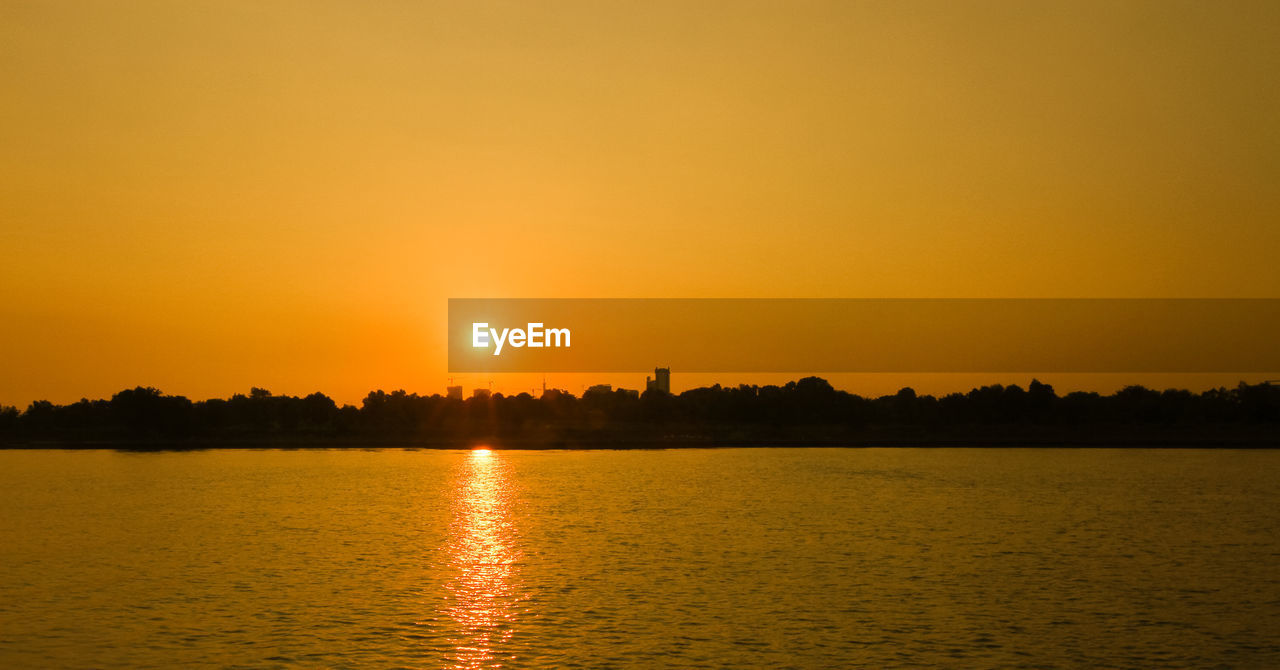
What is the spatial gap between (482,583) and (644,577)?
668 cm

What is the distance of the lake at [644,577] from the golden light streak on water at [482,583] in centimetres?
18

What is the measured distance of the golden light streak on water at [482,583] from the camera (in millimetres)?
32566

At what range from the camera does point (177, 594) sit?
4294cm

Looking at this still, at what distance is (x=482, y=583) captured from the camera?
45500 mm

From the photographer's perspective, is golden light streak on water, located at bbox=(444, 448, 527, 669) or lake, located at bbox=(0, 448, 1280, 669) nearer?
golden light streak on water, located at bbox=(444, 448, 527, 669)

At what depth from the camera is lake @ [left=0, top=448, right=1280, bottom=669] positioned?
32844 millimetres

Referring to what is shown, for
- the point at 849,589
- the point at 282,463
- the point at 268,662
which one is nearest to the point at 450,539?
the point at 849,589

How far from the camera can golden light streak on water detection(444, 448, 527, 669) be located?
107 feet

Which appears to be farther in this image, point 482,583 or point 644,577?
point 644,577

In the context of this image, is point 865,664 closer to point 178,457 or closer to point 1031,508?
point 1031,508

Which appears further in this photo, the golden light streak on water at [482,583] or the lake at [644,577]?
the lake at [644,577]

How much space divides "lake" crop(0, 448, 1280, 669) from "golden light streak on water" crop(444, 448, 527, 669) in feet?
0.58

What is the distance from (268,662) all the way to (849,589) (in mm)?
22014

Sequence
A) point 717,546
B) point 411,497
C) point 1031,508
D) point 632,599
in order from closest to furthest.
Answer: point 632,599, point 717,546, point 1031,508, point 411,497
